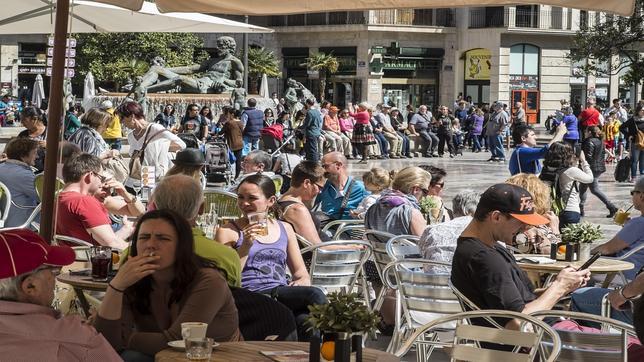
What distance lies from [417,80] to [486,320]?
169 feet

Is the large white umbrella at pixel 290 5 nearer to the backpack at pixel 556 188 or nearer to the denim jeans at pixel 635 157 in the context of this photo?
the backpack at pixel 556 188

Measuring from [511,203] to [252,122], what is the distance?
19.2m

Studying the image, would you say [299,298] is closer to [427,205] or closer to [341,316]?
[341,316]

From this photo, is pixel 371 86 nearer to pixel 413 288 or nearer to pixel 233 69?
pixel 233 69

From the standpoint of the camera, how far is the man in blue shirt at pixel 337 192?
10055mm

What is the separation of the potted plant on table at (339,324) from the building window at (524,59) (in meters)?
52.1

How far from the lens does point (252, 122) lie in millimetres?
24047

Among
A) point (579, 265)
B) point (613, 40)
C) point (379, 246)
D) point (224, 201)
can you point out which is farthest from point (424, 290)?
point (613, 40)

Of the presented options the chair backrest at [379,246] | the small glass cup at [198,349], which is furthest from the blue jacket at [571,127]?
the small glass cup at [198,349]

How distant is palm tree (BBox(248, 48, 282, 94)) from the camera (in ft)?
171

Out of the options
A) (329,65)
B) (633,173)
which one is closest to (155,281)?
(633,173)

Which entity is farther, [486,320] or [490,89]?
[490,89]

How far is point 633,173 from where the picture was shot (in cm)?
2378

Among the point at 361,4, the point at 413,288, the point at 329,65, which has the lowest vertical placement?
the point at 413,288
